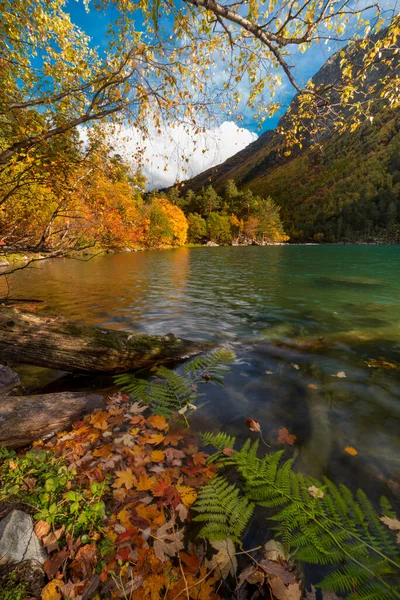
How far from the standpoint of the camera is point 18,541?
180 cm

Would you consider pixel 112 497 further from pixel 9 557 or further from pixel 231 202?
pixel 231 202

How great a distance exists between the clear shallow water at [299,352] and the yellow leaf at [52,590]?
2.29m

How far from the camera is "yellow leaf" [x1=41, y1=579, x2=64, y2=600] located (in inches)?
63.6

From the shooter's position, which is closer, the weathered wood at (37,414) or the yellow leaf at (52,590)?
the yellow leaf at (52,590)

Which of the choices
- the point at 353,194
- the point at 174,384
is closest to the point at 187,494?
the point at 174,384

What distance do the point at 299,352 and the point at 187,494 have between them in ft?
15.6

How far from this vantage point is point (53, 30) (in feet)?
24.0

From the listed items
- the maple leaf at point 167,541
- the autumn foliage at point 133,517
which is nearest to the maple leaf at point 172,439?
the autumn foliage at point 133,517

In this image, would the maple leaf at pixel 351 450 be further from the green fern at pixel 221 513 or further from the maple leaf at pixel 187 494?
the maple leaf at pixel 187 494

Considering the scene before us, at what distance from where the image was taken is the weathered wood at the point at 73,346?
479cm

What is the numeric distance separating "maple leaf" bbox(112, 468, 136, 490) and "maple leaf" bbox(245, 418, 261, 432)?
5.93 feet

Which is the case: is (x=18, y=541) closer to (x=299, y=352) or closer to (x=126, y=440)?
(x=126, y=440)

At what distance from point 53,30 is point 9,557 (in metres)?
11.6

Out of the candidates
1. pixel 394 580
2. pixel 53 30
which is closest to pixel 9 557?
pixel 394 580
